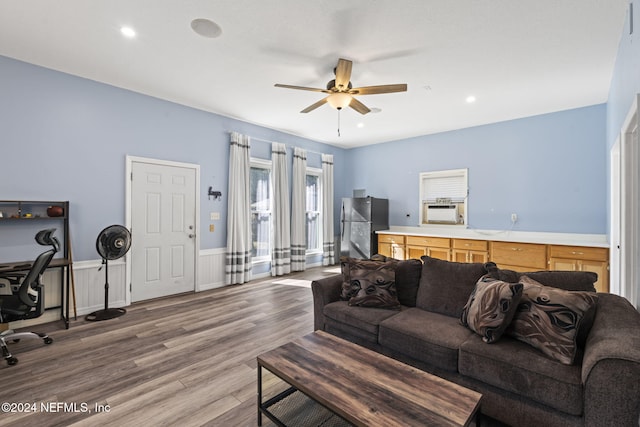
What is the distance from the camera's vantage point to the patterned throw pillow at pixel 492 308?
1.84 metres

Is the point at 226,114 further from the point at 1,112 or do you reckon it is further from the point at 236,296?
the point at 236,296

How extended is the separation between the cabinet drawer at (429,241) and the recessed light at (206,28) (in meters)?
4.54

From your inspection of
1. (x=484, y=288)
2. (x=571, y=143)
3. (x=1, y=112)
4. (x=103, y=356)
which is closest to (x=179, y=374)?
(x=103, y=356)

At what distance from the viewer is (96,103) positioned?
12.2 feet

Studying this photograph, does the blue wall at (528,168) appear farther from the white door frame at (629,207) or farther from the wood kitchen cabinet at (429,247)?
the white door frame at (629,207)

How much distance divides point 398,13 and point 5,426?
3947 mm

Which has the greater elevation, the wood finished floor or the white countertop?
the white countertop

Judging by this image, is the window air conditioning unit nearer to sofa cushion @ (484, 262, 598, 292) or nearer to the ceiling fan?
the ceiling fan

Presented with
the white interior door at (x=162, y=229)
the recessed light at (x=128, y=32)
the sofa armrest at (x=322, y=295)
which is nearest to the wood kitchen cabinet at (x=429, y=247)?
the sofa armrest at (x=322, y=295)

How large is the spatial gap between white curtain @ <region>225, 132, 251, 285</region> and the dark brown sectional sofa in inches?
108

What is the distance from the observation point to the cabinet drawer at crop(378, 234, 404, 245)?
5848 mm

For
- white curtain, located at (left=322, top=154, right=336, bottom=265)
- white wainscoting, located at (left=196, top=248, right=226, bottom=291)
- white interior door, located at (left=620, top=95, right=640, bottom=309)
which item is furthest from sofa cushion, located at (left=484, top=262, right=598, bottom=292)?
white curtain, located at (left=322, top=154, right=336, bottom=265)

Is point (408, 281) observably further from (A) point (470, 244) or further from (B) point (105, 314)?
(B) point (105, 314)

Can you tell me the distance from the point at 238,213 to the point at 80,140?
232cm
